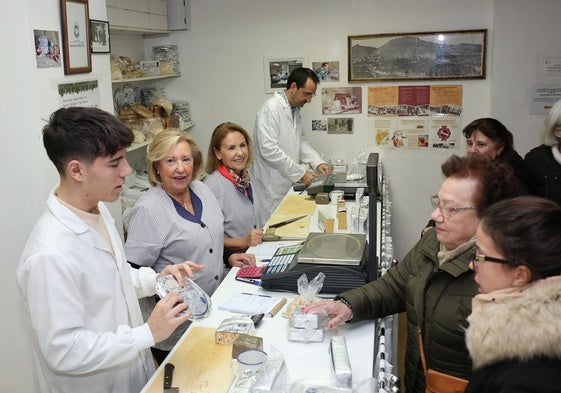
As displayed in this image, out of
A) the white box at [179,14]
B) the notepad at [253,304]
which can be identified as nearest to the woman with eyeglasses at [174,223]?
the notepad at [253,304]

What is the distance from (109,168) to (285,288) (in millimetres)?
910

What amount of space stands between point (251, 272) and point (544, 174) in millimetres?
1960

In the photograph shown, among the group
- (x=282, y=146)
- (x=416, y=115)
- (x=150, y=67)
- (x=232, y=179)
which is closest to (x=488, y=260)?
(x=232, y=179)

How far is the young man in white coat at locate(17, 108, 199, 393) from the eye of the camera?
→ 1437 millimetres

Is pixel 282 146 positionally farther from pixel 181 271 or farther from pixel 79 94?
pixel 181 271

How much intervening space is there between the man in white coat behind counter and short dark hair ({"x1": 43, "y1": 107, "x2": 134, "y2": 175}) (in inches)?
102

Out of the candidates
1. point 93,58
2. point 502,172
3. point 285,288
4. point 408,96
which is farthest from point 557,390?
point 408,96

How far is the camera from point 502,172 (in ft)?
5.62

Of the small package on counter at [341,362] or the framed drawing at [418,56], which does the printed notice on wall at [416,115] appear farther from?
the small package on counter at [341,362]

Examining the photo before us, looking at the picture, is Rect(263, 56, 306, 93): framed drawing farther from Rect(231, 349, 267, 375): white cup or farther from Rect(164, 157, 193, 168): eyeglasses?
Rect(231, 349, 267, 375): white cup

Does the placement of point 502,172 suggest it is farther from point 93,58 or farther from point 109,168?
point 93,58

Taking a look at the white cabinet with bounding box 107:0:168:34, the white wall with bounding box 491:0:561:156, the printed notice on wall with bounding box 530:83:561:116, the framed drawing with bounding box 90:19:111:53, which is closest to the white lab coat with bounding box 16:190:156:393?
the framed drawing with bounding box 90:19:111:53

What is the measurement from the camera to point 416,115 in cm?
461

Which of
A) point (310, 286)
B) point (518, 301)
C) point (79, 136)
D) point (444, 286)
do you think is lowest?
point (310, 286)
